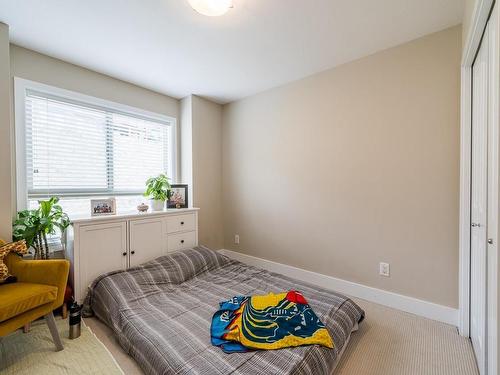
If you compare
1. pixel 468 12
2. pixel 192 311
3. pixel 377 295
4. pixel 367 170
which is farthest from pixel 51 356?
pixel 468 12

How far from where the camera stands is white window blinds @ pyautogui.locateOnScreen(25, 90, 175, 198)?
2.25 m

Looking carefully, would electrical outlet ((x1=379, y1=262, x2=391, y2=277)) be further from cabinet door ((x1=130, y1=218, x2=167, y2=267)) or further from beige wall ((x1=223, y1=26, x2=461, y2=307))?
cabinet door ((x1=130, y1=218, x2=167, y2=267))

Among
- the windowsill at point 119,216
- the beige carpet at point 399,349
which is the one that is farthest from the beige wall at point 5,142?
the beige carpet at point 399,349

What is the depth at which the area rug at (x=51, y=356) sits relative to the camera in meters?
1.43

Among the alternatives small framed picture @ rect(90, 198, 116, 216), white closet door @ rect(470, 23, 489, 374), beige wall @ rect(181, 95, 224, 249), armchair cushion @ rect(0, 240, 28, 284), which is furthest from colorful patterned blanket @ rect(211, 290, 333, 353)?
beige wall @ rect(181, 95, 224, 249)

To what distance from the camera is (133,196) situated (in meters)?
3.03

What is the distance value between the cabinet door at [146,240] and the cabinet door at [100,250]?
0.28ft

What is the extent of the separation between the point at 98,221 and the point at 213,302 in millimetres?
1308

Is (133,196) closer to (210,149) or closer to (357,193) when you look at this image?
(210,149)

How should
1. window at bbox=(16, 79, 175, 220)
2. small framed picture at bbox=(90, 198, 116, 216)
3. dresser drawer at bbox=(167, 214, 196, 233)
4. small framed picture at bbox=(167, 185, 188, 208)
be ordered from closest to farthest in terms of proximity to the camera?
window at bbox=(16, 79, 175, 220)
small framed picture at bbox=(90, 198, 116, 216)
dresser drawer at bbox=(167, 214, 196, 233)
small framed picture at bbox=(167, 185, 188, 208)

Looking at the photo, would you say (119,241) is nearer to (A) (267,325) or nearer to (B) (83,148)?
(B) (83,148)

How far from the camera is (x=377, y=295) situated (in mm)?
2271

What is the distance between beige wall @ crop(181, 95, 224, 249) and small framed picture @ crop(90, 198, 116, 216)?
41.7 inches

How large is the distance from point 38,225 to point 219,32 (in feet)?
7.25
